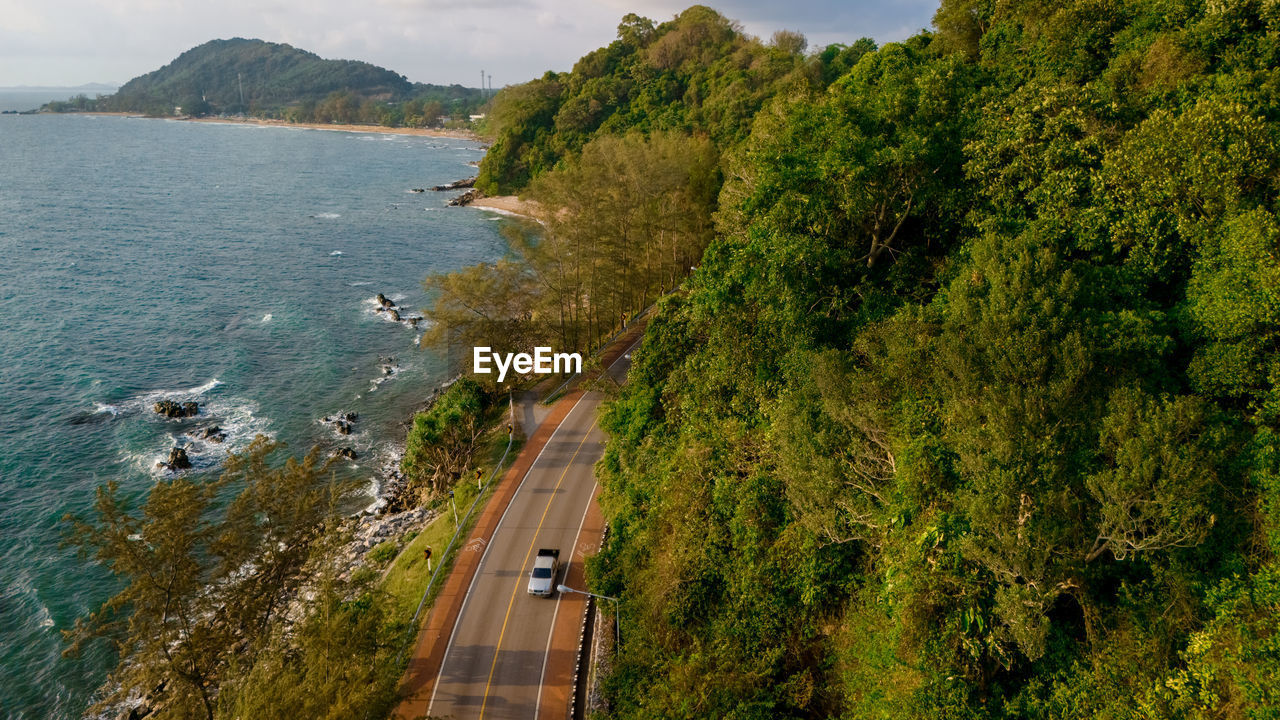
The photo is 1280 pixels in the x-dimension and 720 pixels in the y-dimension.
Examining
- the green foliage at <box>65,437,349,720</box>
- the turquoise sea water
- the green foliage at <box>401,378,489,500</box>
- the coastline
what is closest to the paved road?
the green foliage at <box>401,378,489,500</box>

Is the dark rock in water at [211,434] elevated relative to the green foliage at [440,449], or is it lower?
lower

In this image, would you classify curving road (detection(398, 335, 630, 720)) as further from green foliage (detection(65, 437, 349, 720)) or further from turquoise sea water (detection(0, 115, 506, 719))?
turquoise sea water (detection(0, 115, 506, 719))

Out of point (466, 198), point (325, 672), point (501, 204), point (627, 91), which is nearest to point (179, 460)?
point (325, 672)

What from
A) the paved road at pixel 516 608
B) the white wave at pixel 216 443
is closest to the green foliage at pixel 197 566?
the paved road at pixel 516 608

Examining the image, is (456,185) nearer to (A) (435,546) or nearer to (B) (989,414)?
(A) (435,546)

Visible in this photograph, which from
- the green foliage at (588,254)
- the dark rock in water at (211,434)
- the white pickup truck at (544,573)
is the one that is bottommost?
the dark rock in water at (211,434)

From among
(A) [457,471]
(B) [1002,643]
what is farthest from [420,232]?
(B) [1002,643]

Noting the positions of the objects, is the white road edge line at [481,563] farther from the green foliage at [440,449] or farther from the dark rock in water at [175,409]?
the dark rock in water at [175,409]
